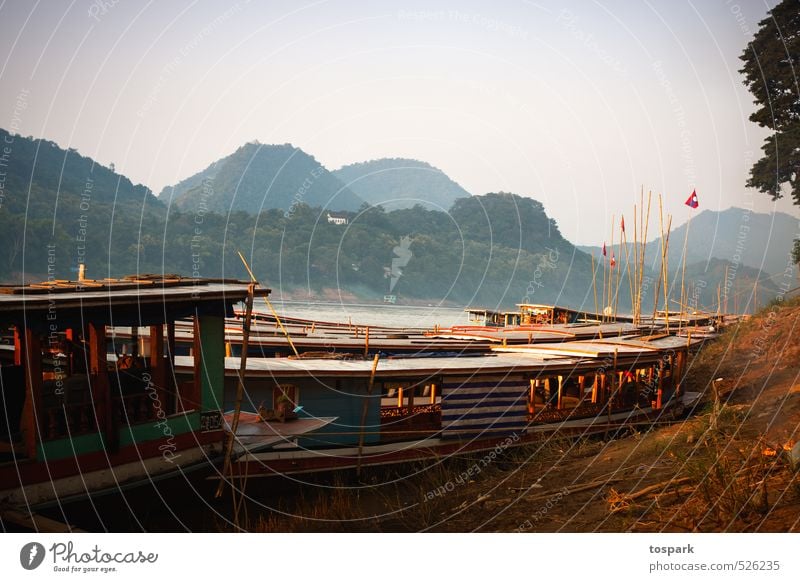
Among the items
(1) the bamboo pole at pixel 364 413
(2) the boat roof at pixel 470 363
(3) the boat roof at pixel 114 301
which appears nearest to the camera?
(3) the boat roof at pixel 114 301

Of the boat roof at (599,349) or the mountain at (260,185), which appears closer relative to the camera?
the boat roof at (599,349)

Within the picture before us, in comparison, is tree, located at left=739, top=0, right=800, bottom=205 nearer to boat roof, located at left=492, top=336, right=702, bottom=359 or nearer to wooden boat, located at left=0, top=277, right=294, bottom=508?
boat roof, located at left=492, top=336, right=702, bottom=359

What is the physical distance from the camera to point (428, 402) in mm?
16234

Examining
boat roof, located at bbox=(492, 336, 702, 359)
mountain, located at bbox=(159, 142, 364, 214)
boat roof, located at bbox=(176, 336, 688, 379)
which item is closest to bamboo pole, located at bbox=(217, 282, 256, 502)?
boat roof, located at bbox=(176, 336, 688, 379)

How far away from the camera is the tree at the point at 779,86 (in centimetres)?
2247

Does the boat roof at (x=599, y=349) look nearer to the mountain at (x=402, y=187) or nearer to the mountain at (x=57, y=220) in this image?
the mountain at (x=57, y=220)

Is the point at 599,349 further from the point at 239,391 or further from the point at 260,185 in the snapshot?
the point at 260,185

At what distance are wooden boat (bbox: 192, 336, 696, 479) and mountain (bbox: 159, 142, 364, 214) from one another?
7282cm

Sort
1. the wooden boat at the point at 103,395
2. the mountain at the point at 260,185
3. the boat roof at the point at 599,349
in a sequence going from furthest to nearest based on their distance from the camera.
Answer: the mountain at the point at 260,185, the boat roof at the point at 599,349, the wooden boat at the point at 103,395

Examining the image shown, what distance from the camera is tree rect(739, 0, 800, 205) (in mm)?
22469

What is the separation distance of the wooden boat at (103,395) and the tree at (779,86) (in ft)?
59.6

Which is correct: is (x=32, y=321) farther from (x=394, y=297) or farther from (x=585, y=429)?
(x=394, y=297)

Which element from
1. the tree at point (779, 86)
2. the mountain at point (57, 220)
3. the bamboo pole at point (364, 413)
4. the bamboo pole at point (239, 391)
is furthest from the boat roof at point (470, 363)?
the mountain at point (57, 220)

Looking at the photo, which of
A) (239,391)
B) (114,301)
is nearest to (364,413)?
(239,391)
